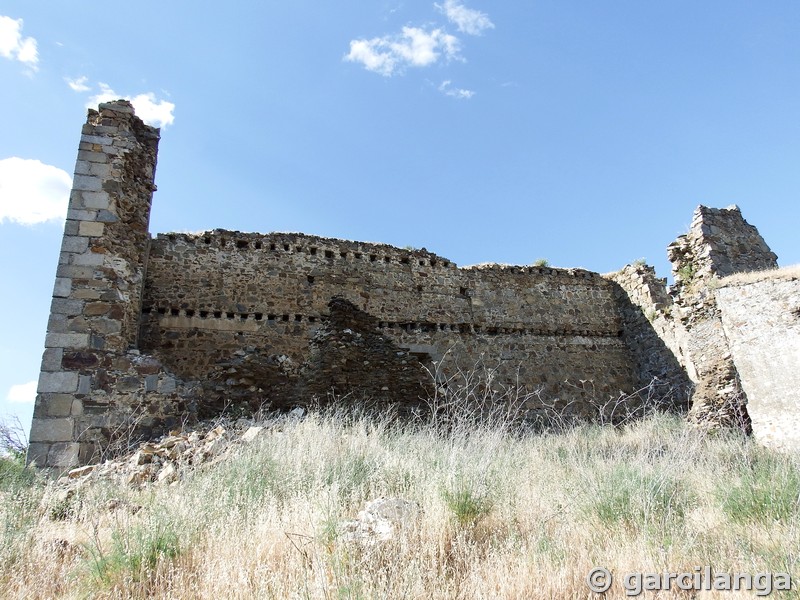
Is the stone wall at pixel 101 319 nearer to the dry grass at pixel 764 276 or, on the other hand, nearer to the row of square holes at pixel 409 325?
the row of square holes at pixel 409 325

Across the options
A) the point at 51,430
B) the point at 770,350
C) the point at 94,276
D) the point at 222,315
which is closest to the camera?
the point at 51,430

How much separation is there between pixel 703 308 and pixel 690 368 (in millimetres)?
1373

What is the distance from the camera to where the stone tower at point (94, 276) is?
673cm

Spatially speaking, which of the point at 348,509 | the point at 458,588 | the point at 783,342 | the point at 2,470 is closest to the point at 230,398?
the point at 2,470

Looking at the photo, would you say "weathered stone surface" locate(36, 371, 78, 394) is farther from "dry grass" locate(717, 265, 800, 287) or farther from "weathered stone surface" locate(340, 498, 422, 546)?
"dry grass" locate(717, 265, 800, 287)

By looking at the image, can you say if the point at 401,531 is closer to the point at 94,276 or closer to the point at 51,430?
the point at 51,430

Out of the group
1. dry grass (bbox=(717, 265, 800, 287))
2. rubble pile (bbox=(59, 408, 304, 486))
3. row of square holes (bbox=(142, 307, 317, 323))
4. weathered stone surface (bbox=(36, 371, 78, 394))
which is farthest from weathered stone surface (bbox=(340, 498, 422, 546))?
dry grass (bbox=(717, 265, 800, 287))

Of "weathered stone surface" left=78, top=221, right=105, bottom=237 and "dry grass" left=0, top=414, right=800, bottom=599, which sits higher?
"weathered stone surface" left=78, top=221, right=105, bottom=237

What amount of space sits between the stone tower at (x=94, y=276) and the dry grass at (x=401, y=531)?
6.90 feet

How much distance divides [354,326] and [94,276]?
4.52 meters

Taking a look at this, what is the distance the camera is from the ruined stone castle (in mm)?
7227

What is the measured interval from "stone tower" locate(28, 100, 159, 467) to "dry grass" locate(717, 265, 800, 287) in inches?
379

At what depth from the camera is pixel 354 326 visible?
409 inches

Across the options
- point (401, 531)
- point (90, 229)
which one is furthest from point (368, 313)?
point (401, 531)
